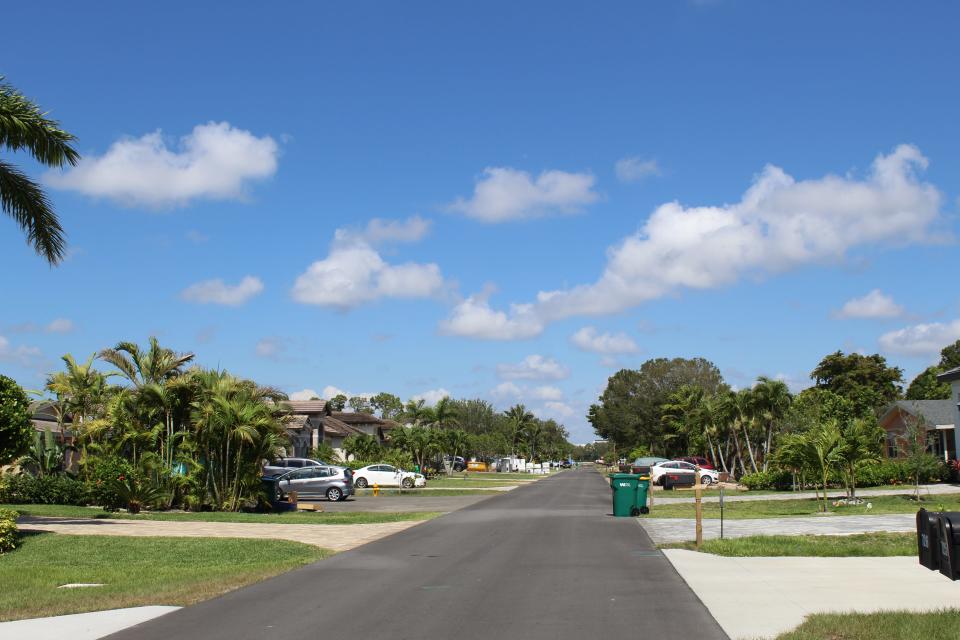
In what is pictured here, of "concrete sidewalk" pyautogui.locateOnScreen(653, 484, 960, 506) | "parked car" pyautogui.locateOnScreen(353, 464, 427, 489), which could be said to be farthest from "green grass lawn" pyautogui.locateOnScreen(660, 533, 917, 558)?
"parked car" pyautogui.locateOnScreen(353, 464, 427, 489)

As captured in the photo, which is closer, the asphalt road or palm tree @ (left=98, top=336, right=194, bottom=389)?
the asphalt road

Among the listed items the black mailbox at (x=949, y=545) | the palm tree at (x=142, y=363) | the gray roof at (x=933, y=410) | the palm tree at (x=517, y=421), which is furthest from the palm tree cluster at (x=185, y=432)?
the palm tree at (x=517, y=421)

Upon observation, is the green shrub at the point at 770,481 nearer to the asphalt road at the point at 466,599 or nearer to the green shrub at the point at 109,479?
the asphalt road at the point at 466,599

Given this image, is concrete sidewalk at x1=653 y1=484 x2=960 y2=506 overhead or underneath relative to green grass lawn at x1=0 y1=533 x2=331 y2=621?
underneath

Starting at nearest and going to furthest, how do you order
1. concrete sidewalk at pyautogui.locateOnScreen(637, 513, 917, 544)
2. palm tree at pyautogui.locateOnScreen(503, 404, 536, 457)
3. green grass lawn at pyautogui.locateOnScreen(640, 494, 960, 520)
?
concrete sidewalk at pyautogui.locateOnScreen(637, 513, 917, 544), green grass lawn at pyautogui.locateOnScreen(640, 494, 960, 520), palm tree at pyautogui.locateOnScreen(503, 404, 536, 457)

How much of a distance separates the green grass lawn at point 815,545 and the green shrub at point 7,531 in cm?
1256

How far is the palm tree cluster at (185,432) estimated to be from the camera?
2823cm

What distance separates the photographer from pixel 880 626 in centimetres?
877

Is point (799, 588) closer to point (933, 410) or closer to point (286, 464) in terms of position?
point (286, 464)

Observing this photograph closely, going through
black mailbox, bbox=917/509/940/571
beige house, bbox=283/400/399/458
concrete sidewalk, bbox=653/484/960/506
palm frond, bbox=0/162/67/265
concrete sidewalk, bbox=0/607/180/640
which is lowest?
concrete sidewalk, bbox=653/484/960/506

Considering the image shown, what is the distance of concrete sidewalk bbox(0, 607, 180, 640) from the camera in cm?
923

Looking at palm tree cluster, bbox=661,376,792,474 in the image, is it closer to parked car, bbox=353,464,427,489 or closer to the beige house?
parked car, bbox=353,464,427,489

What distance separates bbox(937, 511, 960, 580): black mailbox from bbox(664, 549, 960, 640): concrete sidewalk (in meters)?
1.88

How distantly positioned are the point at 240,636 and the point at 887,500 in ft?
87.4
